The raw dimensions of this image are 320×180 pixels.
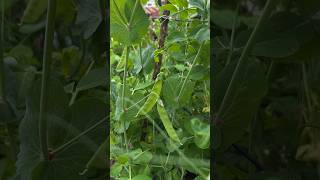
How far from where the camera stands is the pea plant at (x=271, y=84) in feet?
0.96

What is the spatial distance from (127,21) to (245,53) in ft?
0.65

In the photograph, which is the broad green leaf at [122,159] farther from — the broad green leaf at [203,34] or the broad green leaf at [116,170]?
the broad green leaf at [203,34]

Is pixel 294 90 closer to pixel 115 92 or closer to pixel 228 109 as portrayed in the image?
pixel 228 109

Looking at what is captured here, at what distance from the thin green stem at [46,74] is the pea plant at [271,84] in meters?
0.13

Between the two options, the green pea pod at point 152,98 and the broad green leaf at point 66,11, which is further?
the green pea pod at point 152,98

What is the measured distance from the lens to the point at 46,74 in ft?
A: 1.12

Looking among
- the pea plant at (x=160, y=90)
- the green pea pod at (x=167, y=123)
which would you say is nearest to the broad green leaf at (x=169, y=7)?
the pea plant at (x=160, y=90)

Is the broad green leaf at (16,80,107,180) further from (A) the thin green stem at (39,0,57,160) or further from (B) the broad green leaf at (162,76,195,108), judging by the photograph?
(B) the broad green leaf at (162,76,195,108)

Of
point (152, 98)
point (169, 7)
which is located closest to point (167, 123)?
point (152, 98)

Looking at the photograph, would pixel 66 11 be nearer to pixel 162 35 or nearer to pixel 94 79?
pixel 94 79

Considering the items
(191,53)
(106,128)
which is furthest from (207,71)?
(106,128)

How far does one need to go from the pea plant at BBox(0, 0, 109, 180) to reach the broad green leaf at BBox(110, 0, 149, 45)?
0.10 metres

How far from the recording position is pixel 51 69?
1.15 ft

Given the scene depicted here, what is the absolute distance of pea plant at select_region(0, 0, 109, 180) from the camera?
0.34 meters
